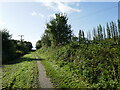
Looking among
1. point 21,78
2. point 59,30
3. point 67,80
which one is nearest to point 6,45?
point 59,30

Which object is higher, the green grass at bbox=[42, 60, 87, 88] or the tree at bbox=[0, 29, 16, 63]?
the tree at bbox=[0, 29, 16, 63]

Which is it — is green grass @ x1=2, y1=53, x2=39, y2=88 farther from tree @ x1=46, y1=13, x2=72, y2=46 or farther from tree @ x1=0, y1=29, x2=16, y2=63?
tree @ x1=0, y1=29, x2=16, y2=63

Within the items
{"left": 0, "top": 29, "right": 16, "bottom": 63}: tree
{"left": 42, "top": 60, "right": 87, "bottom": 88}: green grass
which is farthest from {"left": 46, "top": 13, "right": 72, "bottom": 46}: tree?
{"left": 42, "top": 60, "right": 87, "bottom": 88}: green grass

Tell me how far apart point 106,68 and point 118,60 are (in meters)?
1.05

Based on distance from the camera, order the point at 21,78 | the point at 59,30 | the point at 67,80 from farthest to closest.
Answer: the point at 59,30 → the point at 21,78 → the point at 67,80

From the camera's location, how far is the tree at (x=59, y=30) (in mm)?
23812

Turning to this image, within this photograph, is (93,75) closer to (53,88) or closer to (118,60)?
(118,60)

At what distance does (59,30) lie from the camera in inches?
939

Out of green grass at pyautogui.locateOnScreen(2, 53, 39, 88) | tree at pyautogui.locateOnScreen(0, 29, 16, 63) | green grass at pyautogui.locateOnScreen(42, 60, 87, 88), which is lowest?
green grass at pyautogui.locateOnScreen(2, 53, 39, 88)

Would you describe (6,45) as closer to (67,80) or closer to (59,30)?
(59,30)

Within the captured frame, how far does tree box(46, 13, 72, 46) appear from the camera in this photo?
78.1 ft

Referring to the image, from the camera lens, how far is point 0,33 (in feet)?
84.8

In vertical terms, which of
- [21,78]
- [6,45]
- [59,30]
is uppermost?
[59,30]

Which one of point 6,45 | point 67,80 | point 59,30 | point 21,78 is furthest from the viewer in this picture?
point 6,45
